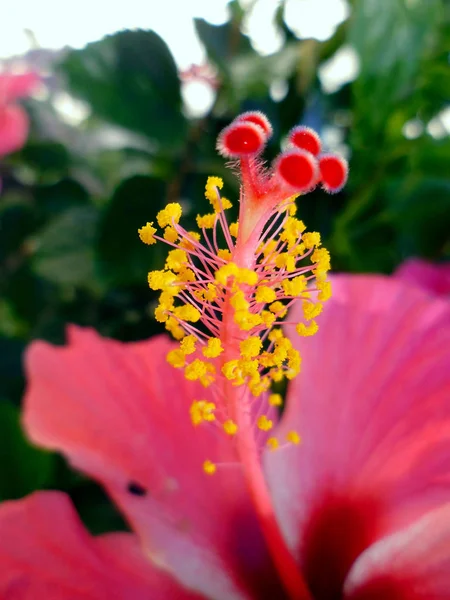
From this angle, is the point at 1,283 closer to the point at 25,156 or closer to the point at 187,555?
the point at 25,156

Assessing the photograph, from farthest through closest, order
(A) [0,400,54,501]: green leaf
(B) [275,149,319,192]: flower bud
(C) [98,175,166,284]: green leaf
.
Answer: (C) [98,175,166,284]: green leaf, (A) [0,400,54,501]: green leaf, (B) [275,149,319,192]: flower bud

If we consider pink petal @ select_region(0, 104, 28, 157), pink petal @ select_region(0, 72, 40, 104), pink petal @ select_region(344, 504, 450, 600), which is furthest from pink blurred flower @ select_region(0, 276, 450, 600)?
pink petal @ select_region(0, 72, 40, 104)

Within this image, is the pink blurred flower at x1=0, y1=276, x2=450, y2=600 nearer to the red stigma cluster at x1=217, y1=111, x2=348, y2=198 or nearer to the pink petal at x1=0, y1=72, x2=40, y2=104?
the red stigma cluster at x1=217, y1=111, x2=348, y2=198

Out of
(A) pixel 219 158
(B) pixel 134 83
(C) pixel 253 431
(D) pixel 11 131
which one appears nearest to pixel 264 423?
(C) pixel 253 431

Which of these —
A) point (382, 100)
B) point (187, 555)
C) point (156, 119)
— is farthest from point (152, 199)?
point (187, 555)

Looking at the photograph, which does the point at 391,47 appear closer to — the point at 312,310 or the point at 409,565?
the point at 312,310

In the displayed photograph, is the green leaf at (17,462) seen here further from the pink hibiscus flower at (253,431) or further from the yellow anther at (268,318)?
the yellow anther at (268,318)

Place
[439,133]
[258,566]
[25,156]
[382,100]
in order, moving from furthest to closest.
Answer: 1. [25,156]
2. [439,133]
3. [382,100]
4. [258,566]
